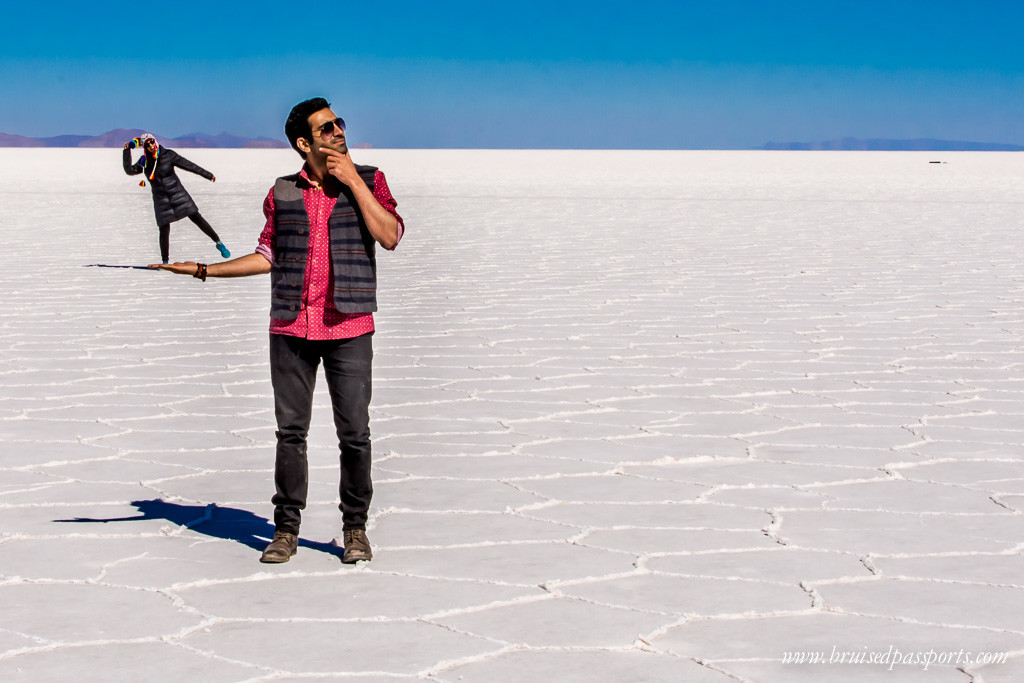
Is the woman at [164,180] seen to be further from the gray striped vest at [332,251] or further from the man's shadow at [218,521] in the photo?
the gray striped vest at [332,251]

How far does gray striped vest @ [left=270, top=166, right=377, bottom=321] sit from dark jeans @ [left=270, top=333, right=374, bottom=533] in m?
0.11

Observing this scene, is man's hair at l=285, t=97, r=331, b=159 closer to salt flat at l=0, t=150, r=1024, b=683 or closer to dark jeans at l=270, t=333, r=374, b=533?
dark jeans at l=270, t=333, r=374, b=533

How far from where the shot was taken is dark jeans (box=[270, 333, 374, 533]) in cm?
359

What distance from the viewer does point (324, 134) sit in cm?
351

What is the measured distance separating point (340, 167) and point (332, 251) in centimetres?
25

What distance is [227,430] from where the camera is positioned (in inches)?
214

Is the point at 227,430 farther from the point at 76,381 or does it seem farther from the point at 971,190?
the point at 971,190

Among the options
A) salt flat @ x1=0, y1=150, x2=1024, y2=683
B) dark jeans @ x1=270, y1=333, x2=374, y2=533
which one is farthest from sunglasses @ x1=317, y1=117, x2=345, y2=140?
salt flat @ x1=0, y1=150, x2=1024, y2=683

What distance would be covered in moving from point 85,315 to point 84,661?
6271 mm

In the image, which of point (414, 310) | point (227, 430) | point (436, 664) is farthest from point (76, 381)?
point (436, 664)

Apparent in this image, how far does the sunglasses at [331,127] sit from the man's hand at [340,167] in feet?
0.15

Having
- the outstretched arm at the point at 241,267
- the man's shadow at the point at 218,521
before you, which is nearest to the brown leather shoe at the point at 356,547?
the man's shadow at the point at 218,521

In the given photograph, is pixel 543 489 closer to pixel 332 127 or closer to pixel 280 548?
pixel 280 548

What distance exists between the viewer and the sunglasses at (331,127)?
3494mm
